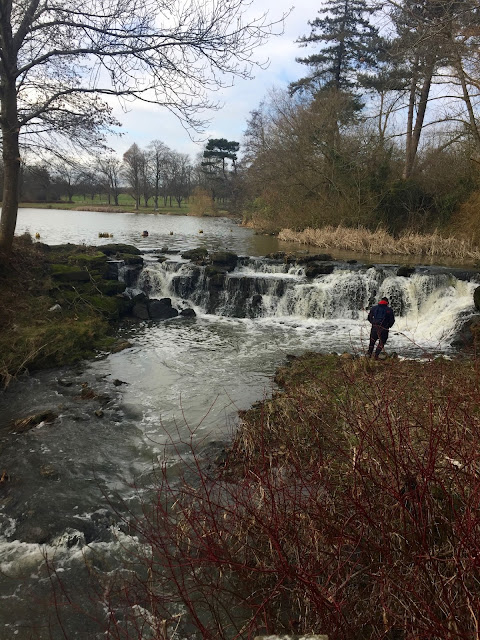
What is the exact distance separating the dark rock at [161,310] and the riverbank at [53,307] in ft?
2.69

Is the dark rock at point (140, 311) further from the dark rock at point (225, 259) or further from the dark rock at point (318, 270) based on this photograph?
the dark rock at point (318, 270)

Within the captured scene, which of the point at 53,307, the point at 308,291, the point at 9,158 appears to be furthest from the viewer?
the point at 308,291

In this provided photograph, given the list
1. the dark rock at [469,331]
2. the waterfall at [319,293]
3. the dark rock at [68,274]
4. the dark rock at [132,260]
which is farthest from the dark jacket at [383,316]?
the dark rock at [132,260]

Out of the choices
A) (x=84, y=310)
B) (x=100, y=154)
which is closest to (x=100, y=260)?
(x=84, y=310)

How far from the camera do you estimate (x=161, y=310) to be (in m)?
12.6

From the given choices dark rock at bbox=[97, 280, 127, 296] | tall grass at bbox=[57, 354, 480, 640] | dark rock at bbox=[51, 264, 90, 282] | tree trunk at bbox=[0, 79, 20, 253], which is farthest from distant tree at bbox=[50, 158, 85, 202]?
tall grass at bbox=[57, 354, 480, 640]

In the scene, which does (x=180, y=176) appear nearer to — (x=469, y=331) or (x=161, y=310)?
(x=161, y=310)

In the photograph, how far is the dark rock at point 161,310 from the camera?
40.7ft

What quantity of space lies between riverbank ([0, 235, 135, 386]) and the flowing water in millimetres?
514

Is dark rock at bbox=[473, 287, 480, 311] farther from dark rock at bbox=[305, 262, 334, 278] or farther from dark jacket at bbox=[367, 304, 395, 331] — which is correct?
dark jacket at bbox=[367, 304, 395, 331]

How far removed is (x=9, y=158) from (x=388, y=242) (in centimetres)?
1593

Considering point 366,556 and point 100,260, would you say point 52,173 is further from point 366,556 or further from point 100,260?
point 366,556

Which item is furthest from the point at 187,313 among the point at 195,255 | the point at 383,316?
the point at 383,316

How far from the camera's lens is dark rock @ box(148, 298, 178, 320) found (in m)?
12.4
